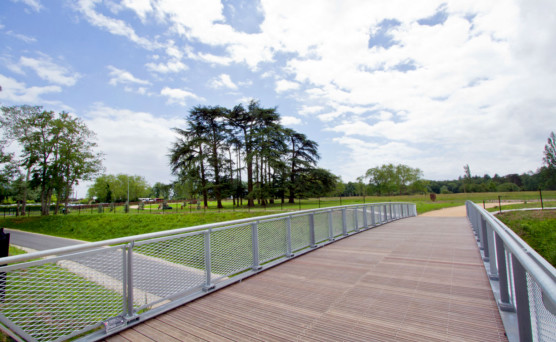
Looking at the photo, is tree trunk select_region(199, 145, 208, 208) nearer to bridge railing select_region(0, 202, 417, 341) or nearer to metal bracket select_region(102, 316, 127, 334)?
bridge railing select_region(0, 202, 417, 341)

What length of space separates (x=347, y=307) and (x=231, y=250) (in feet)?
6.63

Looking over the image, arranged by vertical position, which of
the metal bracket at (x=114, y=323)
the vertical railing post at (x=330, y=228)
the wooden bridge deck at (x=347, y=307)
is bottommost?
the wooden bridge deck at (x=347, y=307)

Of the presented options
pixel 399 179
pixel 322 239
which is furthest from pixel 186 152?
pixel 399 179

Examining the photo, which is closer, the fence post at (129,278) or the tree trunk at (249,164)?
the fence post at (129,278)

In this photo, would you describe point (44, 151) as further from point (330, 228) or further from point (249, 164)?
point (330, 228)

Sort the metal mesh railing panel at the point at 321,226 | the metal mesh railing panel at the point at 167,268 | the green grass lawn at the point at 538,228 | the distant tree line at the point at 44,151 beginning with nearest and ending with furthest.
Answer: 1. the metal mesh railing panel at the point at 167,268
2. the metal mesh railing panel at the point at 321,226
3. the green grass lawn at the point at 538,228
4. the distant tree line at the point at 44,151

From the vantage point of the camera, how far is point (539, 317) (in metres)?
1.71

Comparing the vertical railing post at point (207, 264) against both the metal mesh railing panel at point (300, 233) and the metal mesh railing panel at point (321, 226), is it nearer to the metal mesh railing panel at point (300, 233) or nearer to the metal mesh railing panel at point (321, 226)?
the metal mesh railing panel at point (300, 233)

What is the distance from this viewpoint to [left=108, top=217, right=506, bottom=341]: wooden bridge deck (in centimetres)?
275

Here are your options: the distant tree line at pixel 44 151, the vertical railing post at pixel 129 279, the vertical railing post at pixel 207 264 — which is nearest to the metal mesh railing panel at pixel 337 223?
the vertical railing post at pixel 207 264

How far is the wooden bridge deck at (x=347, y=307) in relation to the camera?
2.75 m

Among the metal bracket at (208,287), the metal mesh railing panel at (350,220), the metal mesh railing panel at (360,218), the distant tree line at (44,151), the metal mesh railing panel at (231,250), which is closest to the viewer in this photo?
the metal bracket at (208,287)

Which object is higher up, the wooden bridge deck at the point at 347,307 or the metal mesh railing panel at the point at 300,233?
the metal mesh railing panel at the point at 300,233

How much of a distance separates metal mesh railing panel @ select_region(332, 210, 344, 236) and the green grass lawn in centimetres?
1229
